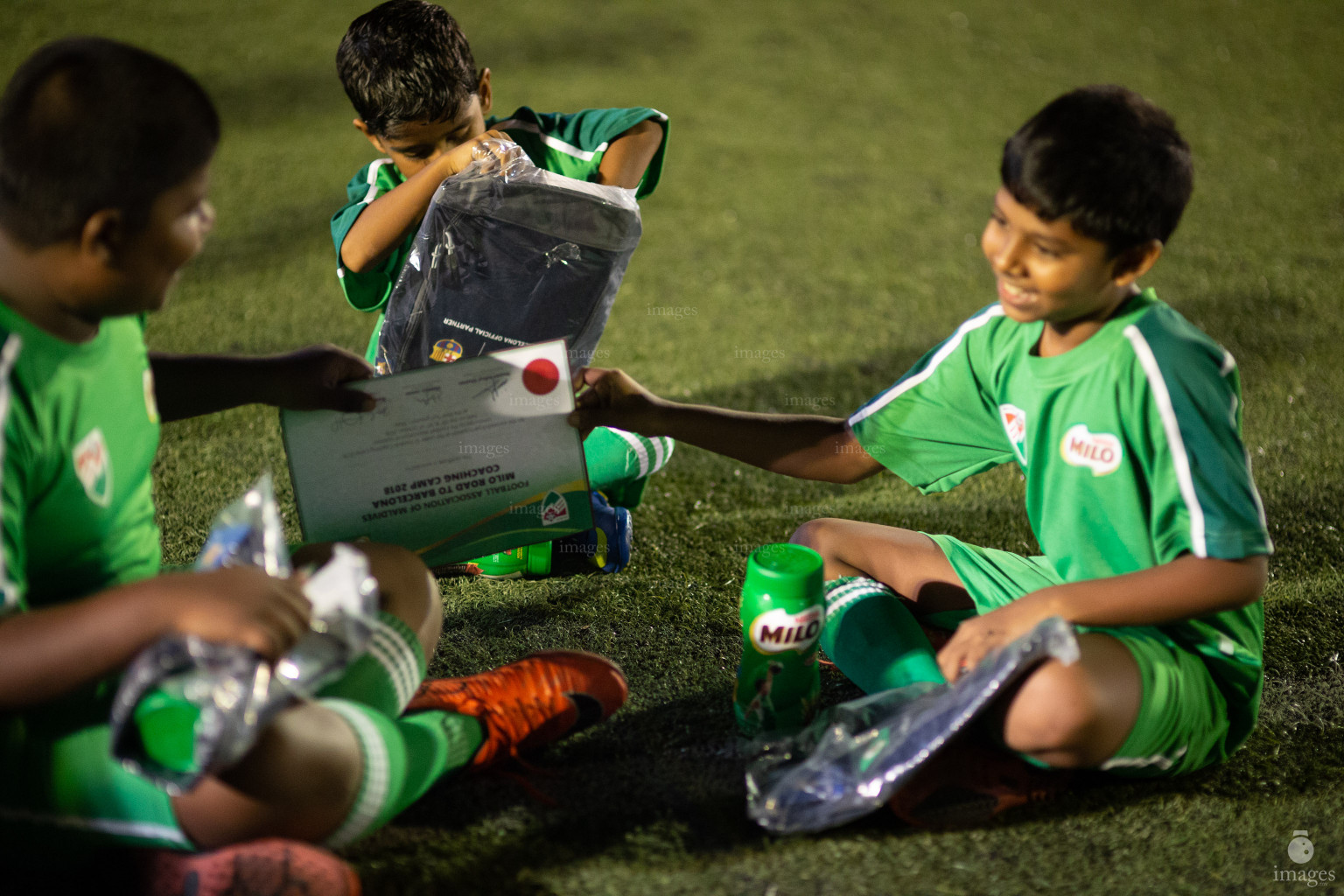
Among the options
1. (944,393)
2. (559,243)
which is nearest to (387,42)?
(559,243)

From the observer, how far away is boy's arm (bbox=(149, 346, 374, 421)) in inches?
58.2

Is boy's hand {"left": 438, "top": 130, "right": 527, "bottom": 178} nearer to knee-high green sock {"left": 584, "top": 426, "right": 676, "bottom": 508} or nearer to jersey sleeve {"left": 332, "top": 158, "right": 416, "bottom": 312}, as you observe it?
jersey sleeve {"left": 332, "top": 158, "right": 416, "bottom": 312}

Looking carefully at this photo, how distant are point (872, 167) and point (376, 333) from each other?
8.84 ft

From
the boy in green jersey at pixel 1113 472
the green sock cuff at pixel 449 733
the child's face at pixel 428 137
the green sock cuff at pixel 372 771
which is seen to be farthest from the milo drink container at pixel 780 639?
the child's face at pixel 428 137

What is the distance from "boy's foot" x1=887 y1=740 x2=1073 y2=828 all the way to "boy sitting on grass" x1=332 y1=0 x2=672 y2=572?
773 mm

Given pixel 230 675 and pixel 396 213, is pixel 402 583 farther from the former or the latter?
pixel 396 213

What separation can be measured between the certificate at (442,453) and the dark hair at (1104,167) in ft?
2.21

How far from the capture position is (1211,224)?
3.74 m

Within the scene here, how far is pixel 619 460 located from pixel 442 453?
542 mm

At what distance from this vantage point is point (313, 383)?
4.97 feet

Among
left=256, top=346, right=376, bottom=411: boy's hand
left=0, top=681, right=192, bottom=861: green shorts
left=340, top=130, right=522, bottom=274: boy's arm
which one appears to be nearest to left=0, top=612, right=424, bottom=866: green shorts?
left=0, top=681, right=192, bottom=861: green shorts

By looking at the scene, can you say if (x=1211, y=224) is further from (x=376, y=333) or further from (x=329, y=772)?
(x=329, y=772)
